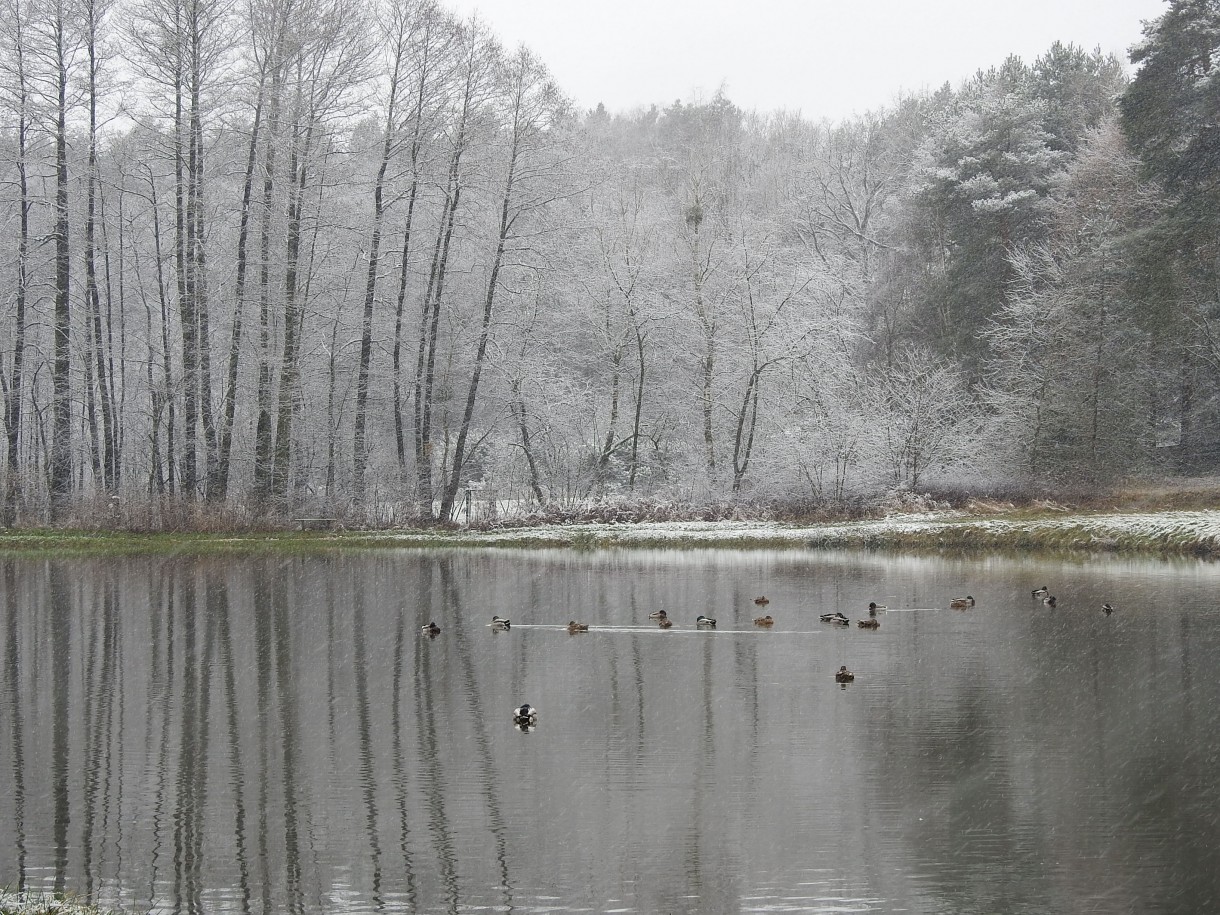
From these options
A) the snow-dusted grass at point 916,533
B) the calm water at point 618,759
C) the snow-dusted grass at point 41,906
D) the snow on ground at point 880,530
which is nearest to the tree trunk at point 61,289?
the snow-dusted grass at point 916,533

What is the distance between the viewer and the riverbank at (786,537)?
27203 millimetres

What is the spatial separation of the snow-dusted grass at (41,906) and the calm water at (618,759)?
1.51 ft

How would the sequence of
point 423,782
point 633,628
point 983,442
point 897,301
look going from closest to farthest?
point 423,782
point 633,628
point 983,442
point 897,301

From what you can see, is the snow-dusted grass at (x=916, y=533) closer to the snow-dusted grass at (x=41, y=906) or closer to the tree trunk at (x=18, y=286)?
the tree trunk at (x=18, y=286)

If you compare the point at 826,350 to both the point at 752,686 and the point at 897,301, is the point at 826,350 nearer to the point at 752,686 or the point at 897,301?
the point at 897,301

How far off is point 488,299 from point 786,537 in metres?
12.2

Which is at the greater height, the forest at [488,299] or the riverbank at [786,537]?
the forest at [488,299]

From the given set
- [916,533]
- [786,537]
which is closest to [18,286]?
[786,537]

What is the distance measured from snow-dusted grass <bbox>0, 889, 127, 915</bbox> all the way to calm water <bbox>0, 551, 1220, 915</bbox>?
1.51 ft

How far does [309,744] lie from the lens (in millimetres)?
10805

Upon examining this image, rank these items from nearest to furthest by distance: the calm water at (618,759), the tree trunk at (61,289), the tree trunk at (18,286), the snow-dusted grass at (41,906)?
the snow-dusted grass at (41,906) < the calm water at (618,759) < the tree trunk at (18,286) < the tree trunk at (61,289)

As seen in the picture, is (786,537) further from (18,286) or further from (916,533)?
(18,286)

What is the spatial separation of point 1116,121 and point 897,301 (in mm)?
11752

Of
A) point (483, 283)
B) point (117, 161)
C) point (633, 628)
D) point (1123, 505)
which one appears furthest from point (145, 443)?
point (1123, 505)
